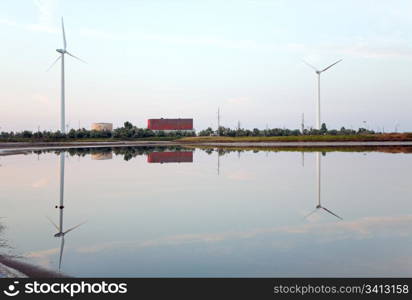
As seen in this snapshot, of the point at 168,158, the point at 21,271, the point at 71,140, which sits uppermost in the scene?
the point at 71,140

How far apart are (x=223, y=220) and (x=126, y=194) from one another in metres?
9.71

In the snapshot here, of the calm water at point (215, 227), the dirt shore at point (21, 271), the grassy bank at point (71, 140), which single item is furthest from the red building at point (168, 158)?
the grassy bank at point (71, 140)

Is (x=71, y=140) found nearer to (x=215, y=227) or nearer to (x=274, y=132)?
(x=274, y=132)

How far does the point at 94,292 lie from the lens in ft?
30.8

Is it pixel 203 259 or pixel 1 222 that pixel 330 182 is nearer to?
pixel 203 259

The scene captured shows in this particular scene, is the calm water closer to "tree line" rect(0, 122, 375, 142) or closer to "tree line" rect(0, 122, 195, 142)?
"tree line" rect(0, 122, 195, 142)

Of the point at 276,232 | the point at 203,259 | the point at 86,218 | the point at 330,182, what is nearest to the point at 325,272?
the point at 203,259
